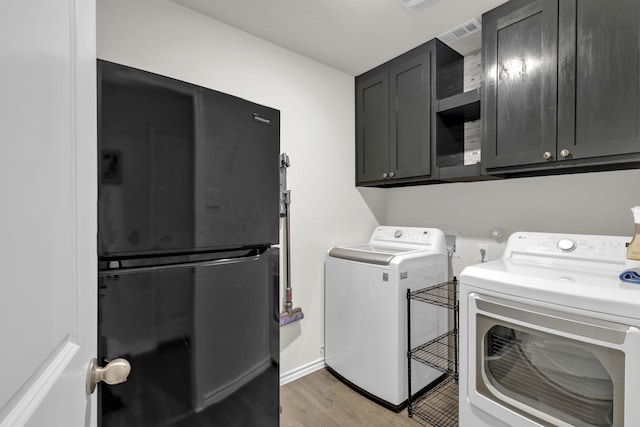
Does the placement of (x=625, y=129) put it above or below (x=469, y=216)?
above

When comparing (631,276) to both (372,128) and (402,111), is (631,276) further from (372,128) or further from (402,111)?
(372,128)

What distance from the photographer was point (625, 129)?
1328mm

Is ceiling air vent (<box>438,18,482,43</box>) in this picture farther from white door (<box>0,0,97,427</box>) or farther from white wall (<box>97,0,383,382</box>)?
white door (<box>0,0,97,427</box>)

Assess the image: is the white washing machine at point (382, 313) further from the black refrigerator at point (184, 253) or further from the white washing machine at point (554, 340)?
the black refrigerator at point (184, 253)

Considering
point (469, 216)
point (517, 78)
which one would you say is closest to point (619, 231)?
point (469, 216)

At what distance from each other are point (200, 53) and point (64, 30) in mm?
1684

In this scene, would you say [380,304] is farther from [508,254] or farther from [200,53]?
[200,53]

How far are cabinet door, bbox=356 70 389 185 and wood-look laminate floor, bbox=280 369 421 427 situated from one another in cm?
166

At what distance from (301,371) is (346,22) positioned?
8.32 ft

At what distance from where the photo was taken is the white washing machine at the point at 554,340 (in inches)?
40.3

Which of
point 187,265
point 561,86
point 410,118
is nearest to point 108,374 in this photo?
point 187,265

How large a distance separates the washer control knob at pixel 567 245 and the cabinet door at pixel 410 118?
878 mm

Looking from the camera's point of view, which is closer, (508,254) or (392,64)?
(508,254)

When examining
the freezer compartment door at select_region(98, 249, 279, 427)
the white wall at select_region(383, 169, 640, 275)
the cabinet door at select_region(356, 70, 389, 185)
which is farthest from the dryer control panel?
the freezer compartment door at select_region(98, 249, 279, 427)
